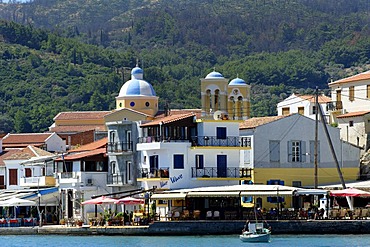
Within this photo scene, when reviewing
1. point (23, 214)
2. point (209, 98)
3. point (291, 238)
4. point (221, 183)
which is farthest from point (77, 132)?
point (291, 238)

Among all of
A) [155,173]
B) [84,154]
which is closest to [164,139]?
[155,173]

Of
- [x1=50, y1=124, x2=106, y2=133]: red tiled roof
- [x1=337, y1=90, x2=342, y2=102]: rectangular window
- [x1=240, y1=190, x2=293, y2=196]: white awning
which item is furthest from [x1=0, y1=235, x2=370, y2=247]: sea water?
[x1=50, y1=124, x2=106, y2=133]: red tiled roof

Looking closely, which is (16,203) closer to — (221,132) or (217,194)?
(221,132)

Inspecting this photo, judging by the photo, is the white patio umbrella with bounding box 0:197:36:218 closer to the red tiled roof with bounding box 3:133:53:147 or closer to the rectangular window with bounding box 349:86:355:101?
the red tiled roof with bounding box 3:133:53:147

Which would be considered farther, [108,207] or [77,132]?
[77,132]

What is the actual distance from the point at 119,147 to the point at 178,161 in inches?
248

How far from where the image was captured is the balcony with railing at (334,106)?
94562 millimetres

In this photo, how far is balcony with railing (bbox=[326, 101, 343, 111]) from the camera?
9456 cm

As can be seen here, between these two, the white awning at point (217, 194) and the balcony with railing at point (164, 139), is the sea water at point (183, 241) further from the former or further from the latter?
the balcony with railing at point (164, 139)

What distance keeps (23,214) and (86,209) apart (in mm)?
6637

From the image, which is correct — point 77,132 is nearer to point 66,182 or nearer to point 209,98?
point 209,98

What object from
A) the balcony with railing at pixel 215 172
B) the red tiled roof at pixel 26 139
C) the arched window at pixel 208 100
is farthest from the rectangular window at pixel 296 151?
the red tiled roof at pixel 26 139

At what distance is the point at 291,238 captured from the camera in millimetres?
64688

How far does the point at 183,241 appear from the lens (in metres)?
63.9
